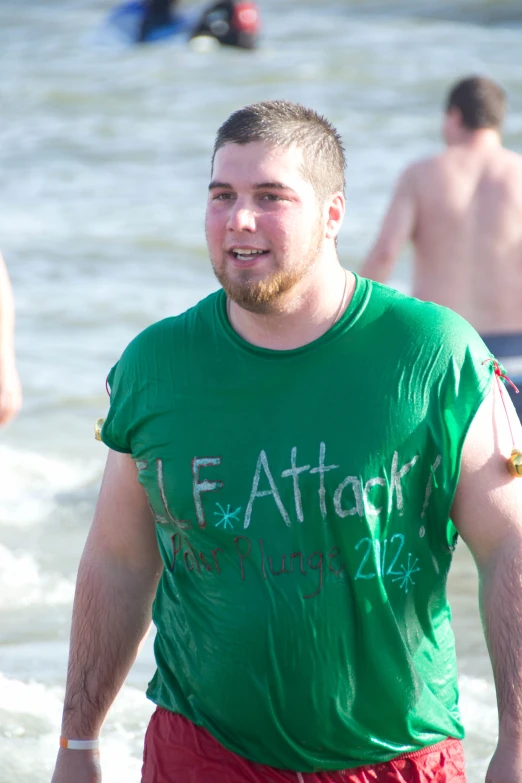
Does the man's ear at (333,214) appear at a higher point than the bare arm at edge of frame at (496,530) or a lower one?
higher

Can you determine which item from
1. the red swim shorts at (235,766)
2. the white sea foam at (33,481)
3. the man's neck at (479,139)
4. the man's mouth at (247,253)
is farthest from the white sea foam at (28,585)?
the man's mouth at (247,253)

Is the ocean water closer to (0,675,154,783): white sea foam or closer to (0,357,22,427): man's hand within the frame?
(0,675,154,783): white sea foam

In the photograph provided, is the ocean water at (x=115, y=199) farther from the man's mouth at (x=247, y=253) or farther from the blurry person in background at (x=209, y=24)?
the man's mouth at (x=247, y=253)

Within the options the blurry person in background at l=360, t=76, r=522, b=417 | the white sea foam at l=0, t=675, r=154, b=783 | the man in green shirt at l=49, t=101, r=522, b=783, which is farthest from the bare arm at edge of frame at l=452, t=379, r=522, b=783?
the blurry person in background at l=360, t=76, r=522, b=417

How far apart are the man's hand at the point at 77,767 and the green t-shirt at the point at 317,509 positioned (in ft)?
0.98

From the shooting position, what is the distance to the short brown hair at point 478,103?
227 inches

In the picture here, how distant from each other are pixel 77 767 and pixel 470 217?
12.6 feet

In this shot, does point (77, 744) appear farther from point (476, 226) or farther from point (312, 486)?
point (476, 226)

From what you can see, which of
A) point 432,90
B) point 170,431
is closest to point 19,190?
point 432,90

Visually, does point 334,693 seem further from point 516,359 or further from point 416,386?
point 516,359

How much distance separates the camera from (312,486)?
87.5 inches

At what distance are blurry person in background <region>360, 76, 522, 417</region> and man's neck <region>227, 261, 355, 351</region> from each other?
11.6 feet

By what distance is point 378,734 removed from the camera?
2.30 meters

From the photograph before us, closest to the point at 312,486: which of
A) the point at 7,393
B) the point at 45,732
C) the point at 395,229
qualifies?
the point at 7,393
